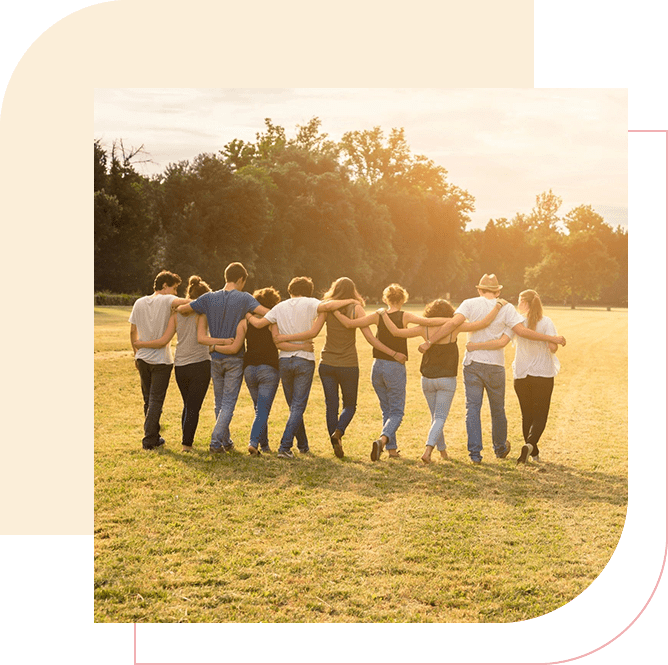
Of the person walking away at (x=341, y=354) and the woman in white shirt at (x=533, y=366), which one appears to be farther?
the person walking away at (x=341, y=354)

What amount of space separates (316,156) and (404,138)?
1110 centimetres

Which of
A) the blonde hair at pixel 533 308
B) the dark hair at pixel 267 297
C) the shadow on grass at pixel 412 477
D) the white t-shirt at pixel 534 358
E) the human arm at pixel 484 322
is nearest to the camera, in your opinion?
the shadow on grass at pixel 412 477

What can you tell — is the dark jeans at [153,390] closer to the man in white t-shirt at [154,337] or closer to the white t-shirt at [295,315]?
the man in white t-shirt at [154,337]

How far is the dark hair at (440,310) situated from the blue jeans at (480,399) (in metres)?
0.56

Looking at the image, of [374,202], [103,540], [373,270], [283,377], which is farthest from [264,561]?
[373,270]

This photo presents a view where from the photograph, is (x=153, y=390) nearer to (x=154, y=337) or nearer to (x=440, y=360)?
(x=154, y=337)

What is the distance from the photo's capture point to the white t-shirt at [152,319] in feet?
24.2

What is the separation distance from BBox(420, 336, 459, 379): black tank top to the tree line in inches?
56.4

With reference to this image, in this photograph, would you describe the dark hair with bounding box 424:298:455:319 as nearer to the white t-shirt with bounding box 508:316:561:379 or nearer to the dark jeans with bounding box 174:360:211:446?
the white t-shirt with bounding box 508:316:561:379

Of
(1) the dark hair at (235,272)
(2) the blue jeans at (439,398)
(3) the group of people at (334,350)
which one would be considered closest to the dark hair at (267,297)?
(3) the group of people at (334,350)

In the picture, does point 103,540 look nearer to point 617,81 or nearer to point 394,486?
point 394,486

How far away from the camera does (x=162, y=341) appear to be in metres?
7.47

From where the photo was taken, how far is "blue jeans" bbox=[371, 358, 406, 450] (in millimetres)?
7539

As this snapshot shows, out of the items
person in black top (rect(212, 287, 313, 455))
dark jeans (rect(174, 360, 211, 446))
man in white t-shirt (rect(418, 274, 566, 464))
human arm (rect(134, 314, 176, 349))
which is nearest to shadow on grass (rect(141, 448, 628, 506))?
man in white t-shirt (rect(418, 274, 566, 464))
